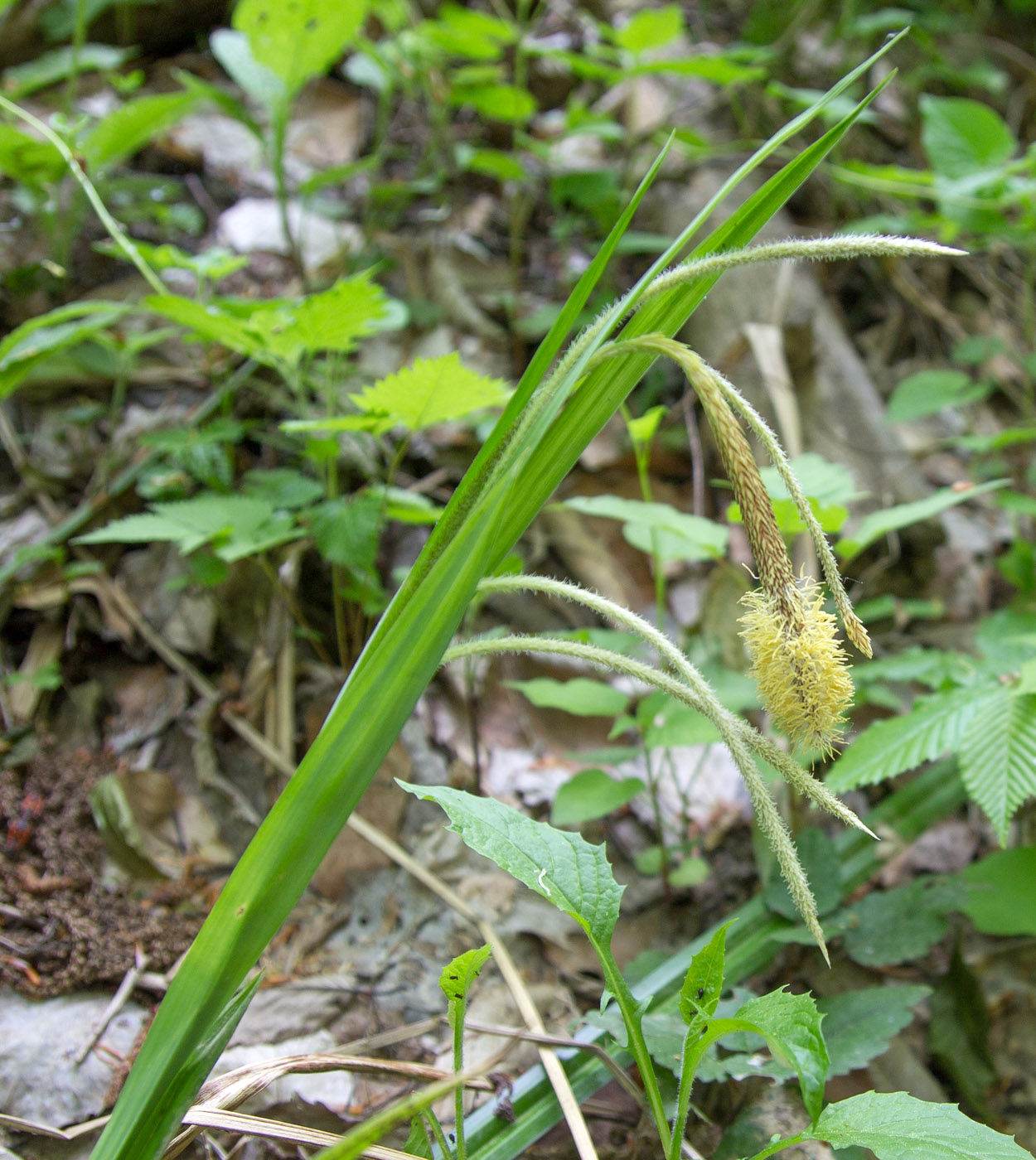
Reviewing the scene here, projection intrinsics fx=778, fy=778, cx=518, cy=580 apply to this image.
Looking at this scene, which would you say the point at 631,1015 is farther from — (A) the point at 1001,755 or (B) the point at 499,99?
(B) the point at 499,99

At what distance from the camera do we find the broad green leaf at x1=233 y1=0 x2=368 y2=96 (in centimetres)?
156

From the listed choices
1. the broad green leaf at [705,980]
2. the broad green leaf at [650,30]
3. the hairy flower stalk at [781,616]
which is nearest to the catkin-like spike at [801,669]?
the hairy flower stalk at [781,616]

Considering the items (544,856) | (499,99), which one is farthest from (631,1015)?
(499,99)

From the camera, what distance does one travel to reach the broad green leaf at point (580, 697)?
3.84ft

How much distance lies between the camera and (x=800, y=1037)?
0.67 m

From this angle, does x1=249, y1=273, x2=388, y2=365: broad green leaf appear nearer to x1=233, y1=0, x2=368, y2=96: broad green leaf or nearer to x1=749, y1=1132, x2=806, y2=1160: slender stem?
x1=233, y1=0, x2=368, y2=96: broad green leaf

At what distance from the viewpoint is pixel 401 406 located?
1.06m

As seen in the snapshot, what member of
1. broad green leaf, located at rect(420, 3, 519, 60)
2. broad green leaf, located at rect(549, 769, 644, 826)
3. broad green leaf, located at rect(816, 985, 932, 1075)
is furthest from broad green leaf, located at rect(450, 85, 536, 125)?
broad green leaf, located at rect(816, 985, 932, 1075)

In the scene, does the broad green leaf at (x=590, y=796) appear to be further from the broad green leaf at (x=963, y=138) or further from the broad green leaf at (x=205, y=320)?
the broad green leaf at (x=963, y=138)

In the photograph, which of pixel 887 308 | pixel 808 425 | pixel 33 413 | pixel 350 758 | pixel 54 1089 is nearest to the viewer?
pixel 350 758

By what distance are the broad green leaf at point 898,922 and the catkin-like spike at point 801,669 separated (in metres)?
0.61

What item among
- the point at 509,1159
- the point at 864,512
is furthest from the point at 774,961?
the point at 864,512

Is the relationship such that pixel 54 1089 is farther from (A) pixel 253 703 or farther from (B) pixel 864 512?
(B) pixel 864 512

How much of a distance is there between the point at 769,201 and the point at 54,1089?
1.31 metres
